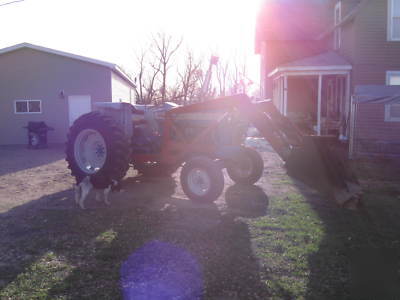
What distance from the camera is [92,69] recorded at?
18734mm

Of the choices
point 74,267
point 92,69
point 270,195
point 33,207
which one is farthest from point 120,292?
point 92,69

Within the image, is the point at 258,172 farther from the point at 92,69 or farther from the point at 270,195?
the point at 92,69

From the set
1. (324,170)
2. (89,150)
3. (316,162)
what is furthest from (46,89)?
(324,170)

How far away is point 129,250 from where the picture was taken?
4719 millimetres

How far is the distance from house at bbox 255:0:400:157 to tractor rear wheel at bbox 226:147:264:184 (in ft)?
18.2

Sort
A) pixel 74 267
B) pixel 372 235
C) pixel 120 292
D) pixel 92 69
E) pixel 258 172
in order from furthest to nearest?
pixel 92 69 < pixel 258 172 < pixel 372 235 < pixel 74 267 < pixel 120 292

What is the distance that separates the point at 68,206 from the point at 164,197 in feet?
5.64

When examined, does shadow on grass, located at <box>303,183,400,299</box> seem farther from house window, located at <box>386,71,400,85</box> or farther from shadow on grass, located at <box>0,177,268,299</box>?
house window, located at <box>386,71,400,85</box>

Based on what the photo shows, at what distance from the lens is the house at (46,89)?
18.7 meters

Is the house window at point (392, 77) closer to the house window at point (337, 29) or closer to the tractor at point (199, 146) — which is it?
the house window at point (337, 29)

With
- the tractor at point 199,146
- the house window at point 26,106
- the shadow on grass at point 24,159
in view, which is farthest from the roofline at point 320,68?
the house window at point 26,106

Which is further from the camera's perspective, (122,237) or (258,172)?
(258,172)

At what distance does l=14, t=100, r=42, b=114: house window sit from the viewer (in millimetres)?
19000

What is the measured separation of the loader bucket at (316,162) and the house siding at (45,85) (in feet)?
45.0
